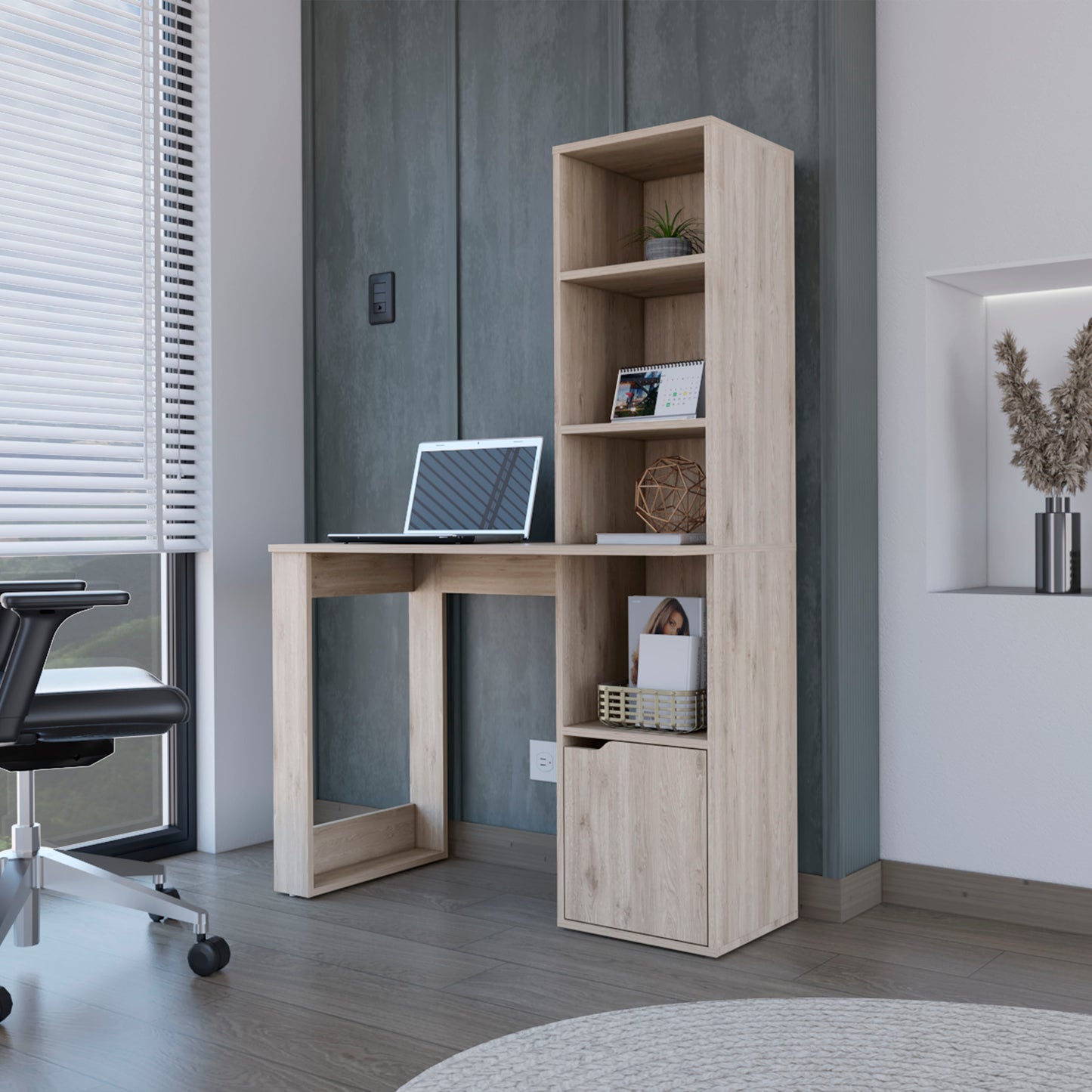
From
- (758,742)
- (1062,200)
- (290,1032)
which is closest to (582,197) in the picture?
(1062,200)

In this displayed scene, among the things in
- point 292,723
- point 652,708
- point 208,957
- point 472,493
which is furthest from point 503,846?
point 208,957

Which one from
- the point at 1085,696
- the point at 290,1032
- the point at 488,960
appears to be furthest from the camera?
the point at 1085,696

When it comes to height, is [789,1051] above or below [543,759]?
below

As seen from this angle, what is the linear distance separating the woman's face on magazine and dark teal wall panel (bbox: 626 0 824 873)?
29 centimetres

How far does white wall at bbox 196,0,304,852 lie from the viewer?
3.45 m

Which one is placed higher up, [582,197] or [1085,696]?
[582,197]

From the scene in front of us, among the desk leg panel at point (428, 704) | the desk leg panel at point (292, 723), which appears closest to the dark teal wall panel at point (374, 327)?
the desk leg panel at point (428, 704)

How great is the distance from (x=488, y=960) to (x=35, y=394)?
1745 mm

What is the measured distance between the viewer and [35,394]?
3076 mm

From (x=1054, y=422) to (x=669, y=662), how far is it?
3.42 feet

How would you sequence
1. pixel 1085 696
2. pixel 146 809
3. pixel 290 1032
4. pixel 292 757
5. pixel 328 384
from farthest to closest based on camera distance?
1. pixel 328 384
2. pixel 146 809
3. pixel 292 757
4. pixel 1085 696
5. pixel 290 1032

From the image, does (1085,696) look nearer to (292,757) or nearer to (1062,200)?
(1062,200)

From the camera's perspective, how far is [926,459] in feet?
9.52

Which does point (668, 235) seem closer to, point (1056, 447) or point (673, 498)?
point (673, 498)
